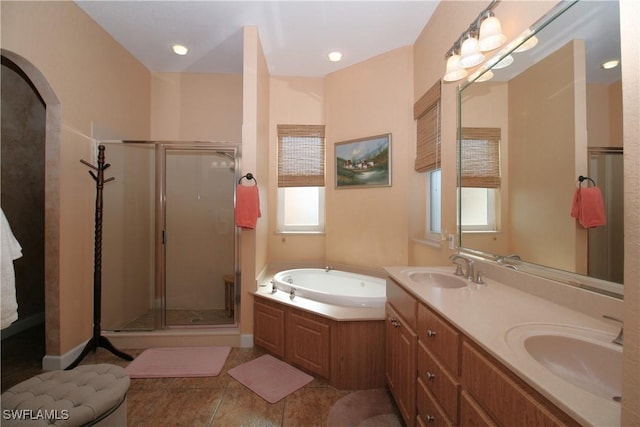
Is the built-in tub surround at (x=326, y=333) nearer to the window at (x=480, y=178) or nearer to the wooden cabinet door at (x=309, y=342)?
the wooden cabinet door at (x=309, y=342)

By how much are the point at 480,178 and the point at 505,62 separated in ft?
2.12

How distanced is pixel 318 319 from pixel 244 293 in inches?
34.5

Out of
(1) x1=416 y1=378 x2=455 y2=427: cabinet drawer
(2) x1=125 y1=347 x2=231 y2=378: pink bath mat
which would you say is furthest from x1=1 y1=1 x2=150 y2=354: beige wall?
(1) x1=416 y1=378 x2=455 y2=427: cabinet drawer

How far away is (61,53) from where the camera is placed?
6.59 ft

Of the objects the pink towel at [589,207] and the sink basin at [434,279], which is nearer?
the pink towel at [589,207]

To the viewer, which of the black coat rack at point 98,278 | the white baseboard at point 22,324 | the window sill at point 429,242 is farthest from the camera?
the white baseboard at point 22,324

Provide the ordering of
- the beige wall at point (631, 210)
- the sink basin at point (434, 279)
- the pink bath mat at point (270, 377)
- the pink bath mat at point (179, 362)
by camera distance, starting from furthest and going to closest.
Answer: the pink bath mat at point (179, 362) < the pink bath mat at point (270, 377) < the sink basin at point (434, 279) < the beige wall at point (631, 210)

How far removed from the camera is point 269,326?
2248 millimetres

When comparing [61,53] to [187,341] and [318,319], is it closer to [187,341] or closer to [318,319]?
[187,341]

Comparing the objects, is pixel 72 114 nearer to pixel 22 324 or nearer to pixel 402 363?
pixel 22 324

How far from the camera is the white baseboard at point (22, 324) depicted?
2.50 metres

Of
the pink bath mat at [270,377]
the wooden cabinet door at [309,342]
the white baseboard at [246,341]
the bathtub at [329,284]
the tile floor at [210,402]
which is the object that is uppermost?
the bathtub at [329,284]

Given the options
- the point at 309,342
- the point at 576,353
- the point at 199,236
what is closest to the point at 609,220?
the point at 576,353

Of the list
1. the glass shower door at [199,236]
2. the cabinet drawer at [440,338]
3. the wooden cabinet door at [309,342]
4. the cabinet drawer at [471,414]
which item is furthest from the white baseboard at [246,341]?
the cabinet drawer at [471,414]
